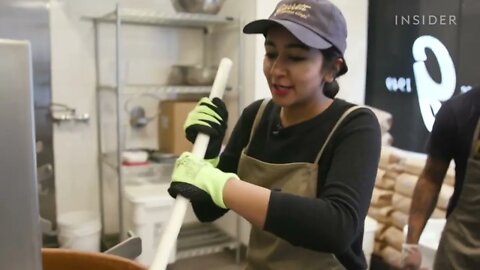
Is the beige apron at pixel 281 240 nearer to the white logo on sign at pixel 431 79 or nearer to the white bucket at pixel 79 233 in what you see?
the white logo on sign at pixel 431 79

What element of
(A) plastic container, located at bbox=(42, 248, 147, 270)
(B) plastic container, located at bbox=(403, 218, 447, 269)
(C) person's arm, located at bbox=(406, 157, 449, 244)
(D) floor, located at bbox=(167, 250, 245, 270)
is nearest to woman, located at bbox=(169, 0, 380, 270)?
(A) plastic container, located at bbox=(42, 248, 147, 270)

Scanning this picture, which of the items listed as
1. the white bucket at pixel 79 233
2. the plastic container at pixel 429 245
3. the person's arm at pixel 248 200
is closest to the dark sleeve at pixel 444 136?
the plastic container at pixel 429 245

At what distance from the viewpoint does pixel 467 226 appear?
1.25 meters

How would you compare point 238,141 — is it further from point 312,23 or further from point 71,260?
point 71,260

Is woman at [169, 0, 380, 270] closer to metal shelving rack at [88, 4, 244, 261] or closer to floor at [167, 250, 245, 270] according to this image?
metal shelving rack at [88, 4, 244, 261]

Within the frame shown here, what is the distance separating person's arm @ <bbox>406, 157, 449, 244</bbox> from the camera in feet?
4.74

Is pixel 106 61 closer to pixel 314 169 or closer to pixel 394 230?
pixel 394 230

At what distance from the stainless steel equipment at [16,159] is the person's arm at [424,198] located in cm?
126

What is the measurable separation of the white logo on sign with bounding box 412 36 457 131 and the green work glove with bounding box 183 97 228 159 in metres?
1.68

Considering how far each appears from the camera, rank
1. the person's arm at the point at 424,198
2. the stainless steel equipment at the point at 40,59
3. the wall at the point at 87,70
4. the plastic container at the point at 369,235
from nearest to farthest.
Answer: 1. the person's arm at the point at 424,198
2. the plastic container at the point at 369,235
3. the stainless steel equipment at the point at 40,59
4. the wall at the point at 87,70

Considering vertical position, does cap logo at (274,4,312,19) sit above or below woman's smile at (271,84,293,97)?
above

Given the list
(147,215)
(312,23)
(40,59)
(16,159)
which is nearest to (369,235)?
(147,215)

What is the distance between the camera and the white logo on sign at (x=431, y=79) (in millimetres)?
2342

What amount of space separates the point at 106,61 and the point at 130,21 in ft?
1.01
